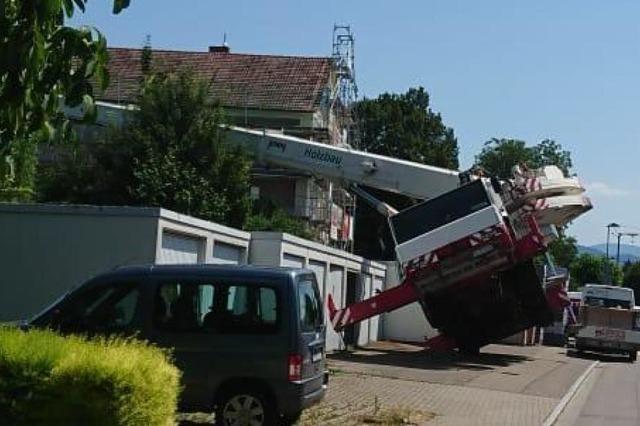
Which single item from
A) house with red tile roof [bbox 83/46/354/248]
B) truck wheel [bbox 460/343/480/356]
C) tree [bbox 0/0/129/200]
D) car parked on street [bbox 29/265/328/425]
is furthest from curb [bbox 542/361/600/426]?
house with red tile roof [bbox 83/46/354/248]

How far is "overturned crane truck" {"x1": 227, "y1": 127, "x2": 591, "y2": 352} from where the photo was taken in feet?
81.5

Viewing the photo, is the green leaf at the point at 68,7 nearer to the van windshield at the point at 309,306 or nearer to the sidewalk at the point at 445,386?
the van windshield at the point at 309,306

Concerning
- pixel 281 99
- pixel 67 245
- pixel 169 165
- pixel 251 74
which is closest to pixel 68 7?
pixel 67 245

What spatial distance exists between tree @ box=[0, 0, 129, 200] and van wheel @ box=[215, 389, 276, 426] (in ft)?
21.9

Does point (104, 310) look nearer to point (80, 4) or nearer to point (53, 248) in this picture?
point (53, 248)

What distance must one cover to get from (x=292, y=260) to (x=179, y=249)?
5.94 metres

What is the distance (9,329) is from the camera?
7.26m

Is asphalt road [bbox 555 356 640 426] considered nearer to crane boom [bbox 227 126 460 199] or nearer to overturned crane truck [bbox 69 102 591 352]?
overturned crane truck [bbox 69 102 591 352]

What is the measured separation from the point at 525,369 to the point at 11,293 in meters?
15.4

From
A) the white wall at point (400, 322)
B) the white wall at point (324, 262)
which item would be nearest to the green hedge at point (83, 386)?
the white wall at point (324, 262)

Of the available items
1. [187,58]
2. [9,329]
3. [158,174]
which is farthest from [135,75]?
[9,329]

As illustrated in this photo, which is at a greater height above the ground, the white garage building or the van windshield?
the white garage building

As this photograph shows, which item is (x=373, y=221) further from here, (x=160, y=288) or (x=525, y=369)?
(x=160, y=288)

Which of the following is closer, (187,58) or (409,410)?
(409,410)
